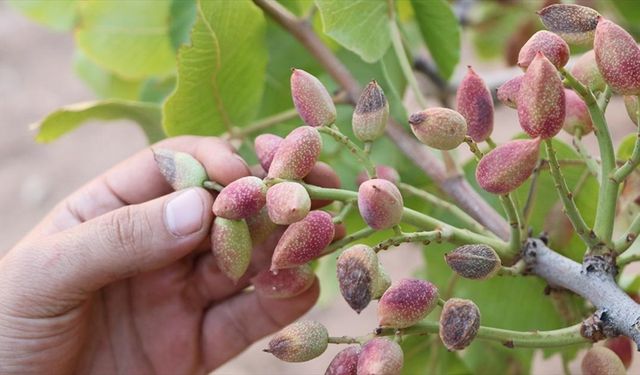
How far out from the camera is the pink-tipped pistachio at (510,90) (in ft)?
2.35

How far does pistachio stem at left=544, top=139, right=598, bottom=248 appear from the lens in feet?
2.18

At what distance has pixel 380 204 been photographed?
660 millimetres

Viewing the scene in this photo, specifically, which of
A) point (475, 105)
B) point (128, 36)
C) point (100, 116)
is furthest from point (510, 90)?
point (128, 36)

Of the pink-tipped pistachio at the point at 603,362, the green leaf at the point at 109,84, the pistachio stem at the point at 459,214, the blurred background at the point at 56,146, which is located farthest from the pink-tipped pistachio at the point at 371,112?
the blurred background at the point at 56,146

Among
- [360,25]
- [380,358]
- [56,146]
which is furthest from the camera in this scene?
[56,146]

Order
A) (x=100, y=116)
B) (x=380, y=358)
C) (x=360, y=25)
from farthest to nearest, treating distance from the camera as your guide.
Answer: (x=100, y=116), (x=360, y=25), (x=380, y=358)

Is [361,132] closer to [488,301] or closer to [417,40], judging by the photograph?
[488,301]

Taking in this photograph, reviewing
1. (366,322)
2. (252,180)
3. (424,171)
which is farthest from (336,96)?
(366,322)

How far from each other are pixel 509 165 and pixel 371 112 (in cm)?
14

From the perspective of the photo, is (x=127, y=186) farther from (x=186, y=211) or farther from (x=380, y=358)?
(x=380, y=358)

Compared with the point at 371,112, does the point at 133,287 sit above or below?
below

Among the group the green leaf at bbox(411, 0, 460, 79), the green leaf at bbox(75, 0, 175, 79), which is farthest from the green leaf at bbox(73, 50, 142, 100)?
the green leaf at bbox(411, 0, 460, 79)

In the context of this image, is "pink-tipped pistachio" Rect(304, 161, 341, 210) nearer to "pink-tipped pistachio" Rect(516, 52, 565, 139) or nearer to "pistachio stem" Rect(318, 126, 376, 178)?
"pistachio stem" Rect(318, 126, 376, 178)

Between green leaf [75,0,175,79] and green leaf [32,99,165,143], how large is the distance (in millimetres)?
172
